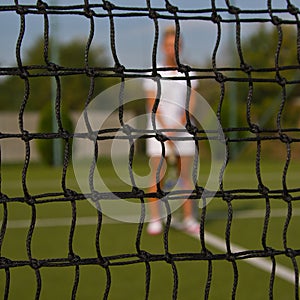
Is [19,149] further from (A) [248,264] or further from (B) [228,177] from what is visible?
(A) [248,264]

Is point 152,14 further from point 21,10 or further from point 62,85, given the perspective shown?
point 62,85

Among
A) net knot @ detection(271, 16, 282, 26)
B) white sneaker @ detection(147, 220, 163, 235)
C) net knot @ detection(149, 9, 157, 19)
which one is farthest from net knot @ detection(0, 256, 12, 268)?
white sneaker @ detection(147, 220, 163, 235)

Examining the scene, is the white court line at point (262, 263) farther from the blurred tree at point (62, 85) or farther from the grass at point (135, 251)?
the blurred tree at point (62, 85)

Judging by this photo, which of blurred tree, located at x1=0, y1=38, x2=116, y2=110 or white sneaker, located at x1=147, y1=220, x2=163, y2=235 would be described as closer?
white sneaker, located at x1=147, y1=220, x2=163, y2=235

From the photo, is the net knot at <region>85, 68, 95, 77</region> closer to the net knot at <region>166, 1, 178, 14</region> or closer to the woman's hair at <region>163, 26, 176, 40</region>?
the net knot at <region>166, 1, 178, 14</region>

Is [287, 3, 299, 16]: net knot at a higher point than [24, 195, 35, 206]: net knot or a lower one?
higher

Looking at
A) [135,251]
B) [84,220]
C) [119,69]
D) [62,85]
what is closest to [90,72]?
[119,69]

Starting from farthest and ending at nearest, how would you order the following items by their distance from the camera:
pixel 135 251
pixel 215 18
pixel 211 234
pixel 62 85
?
pixel 62 85 → pixel 211 234 → pixel 135 251 → pixel 215 18

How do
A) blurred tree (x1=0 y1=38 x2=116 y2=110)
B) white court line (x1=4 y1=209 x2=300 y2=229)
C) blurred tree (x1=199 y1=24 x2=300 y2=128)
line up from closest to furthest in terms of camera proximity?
white court line (x1=4 y1=209 x2=300 y2=229) < blurred tree (x1=199 y1=24 x2=300 y2=128) < blurred tree (x1=0 y1=38 x2=116 y2=110)

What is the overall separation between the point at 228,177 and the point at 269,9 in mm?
7889

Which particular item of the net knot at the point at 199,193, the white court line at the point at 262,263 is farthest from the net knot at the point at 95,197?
the white court line at the point at 262,263

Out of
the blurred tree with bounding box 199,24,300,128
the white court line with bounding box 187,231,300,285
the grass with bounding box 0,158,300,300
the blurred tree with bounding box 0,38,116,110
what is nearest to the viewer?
the grass with bounding box 0,158,300,300

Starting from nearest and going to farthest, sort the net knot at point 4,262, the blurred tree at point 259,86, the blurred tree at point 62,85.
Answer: the net knot at point 4,262 → the blurred tree at point 259,86 → the blurred tree at point 62,85

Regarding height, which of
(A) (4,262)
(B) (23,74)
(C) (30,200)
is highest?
(B) (23,74)
